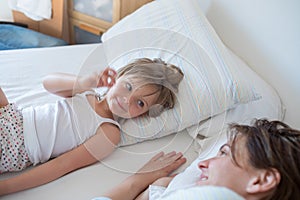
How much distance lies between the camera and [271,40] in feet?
3.59

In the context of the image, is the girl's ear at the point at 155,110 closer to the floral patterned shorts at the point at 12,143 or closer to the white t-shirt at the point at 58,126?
the white t-shirt at the point at 58,126

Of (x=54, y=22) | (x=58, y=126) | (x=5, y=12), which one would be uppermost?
(x=58, y=126)

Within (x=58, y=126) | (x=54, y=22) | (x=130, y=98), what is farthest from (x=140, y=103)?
→ (x=54, y=22)

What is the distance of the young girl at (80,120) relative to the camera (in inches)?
34.7

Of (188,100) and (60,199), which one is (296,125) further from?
(60,199)

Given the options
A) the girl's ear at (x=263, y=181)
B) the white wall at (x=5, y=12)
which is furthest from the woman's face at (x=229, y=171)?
the white wall at (x=5, y=12)

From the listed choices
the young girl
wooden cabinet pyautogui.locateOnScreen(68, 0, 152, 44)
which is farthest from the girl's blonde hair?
wooden cabinet pyautogui.locateOnScreen(68, 0, 152, 44)

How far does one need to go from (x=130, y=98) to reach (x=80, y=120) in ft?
0.59

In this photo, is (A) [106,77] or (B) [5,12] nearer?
(A) [106,77]

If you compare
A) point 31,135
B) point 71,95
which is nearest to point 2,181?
point 31,135

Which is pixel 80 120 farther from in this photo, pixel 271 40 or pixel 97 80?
pixel 271 40

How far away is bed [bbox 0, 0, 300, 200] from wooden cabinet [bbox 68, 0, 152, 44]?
1.54 feet

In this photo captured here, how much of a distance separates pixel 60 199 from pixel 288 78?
2.68ft

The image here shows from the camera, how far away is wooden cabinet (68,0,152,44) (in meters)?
1.70
